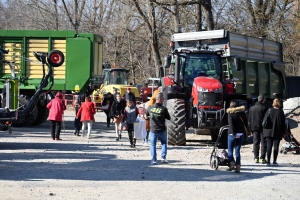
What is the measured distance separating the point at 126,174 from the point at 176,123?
20.6 feet

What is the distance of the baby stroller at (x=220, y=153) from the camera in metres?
16.1

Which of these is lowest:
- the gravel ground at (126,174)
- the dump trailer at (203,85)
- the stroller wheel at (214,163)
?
the gravel ground at (126,174)

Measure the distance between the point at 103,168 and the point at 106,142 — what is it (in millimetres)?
7433

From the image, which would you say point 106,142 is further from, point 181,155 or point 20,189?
point 20,189

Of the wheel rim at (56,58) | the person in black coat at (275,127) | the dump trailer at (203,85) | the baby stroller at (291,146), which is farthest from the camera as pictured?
the wheel rim at (56,58)

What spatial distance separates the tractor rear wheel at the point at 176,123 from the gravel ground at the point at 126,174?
1.20ft

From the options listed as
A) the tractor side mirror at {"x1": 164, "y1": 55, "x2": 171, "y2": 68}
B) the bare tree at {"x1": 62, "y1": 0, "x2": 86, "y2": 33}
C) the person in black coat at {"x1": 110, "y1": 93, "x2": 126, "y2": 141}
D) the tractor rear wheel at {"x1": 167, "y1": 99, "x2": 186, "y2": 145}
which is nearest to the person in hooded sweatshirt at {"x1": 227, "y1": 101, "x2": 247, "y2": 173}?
the tractor rear wheel at {"x1": 167, "y1": 99, "x2": 186, "y2": 145}

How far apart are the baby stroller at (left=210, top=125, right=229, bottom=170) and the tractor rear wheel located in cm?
418

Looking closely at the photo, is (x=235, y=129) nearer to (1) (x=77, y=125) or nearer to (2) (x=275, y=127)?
(2) (x=275, y=127)

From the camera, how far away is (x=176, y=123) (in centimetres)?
2114

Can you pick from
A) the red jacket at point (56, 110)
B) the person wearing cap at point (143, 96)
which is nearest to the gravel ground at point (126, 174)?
the red jacket at point (56, 110)

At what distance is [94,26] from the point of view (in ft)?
181

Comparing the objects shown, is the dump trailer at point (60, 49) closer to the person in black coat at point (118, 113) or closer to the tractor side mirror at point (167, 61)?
the person in black coat at point (118, 113)

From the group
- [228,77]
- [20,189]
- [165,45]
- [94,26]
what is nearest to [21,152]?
[20,189]
